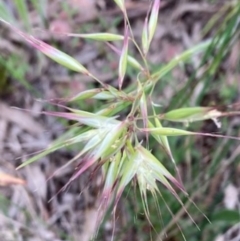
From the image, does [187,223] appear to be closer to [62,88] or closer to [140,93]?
[62,88]

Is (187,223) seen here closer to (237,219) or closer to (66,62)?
(237,219)

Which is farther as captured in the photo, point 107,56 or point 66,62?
point 107,56

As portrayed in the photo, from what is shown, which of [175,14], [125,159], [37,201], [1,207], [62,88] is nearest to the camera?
[125,159]

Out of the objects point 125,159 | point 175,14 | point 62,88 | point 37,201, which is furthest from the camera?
point 175,14

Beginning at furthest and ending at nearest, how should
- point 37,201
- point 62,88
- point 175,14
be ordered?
1. point 175,14
2. point 62,88
3. point 37,201

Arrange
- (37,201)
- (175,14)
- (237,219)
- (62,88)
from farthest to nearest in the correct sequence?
(175,14) < (62,88) < (37,201) < (237,219)

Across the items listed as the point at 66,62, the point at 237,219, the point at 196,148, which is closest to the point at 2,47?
the point at 196,148

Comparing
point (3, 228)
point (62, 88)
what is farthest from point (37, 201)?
point (62, 88)

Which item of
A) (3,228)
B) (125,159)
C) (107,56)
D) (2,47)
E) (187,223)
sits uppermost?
(2,47)

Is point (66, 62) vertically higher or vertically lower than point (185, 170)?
higher
